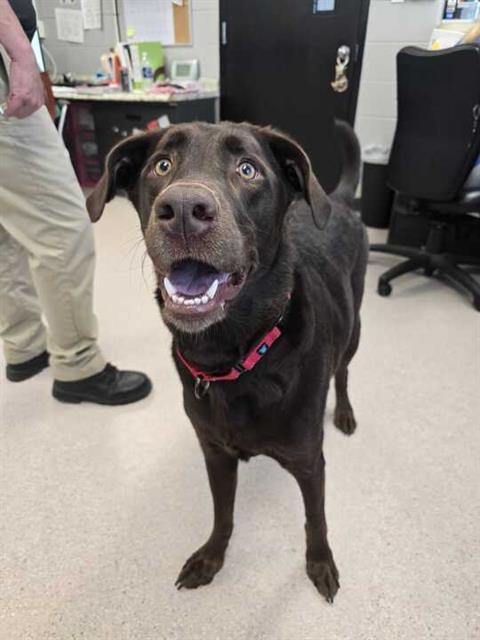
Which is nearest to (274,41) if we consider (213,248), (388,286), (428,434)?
(388,286)

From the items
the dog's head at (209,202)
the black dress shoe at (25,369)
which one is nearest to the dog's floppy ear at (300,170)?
the dog's head at (209,202)

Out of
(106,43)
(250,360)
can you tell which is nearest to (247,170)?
(250,360)

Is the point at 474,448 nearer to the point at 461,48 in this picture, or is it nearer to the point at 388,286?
the point at 388,286

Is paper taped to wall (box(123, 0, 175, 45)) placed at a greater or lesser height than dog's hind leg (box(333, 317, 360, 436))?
greater

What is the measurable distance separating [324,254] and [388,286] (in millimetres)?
1348

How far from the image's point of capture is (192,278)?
2.58 ft

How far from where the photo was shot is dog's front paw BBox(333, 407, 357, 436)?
4.93 feet

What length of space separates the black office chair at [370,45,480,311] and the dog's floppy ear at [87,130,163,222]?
1626 mm

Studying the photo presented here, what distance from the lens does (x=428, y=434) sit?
1.50 m

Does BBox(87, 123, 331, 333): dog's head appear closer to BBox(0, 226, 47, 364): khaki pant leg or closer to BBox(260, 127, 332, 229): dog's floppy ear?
BBox(260, 127, 332, 229): dog's floppy ear

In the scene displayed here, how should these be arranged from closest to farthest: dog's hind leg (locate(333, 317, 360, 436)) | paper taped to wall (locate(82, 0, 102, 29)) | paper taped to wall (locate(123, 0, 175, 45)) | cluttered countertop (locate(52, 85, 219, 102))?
dog's hind leg (locate(333, 317, 360, 436))
cluttered countertop (locate(52, 85, 219, 102))
paper taped to wall (locate(123, 0, 175, 45))
paper taped to wall (locate(82, 0, 102, 29))

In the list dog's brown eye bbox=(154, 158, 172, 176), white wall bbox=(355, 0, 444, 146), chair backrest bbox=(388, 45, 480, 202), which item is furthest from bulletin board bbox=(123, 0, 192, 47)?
dog's brown eye bbox=(154, 158, 172, 176)

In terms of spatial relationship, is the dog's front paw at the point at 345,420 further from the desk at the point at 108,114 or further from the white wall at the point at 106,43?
the white wall at the point at 106,43

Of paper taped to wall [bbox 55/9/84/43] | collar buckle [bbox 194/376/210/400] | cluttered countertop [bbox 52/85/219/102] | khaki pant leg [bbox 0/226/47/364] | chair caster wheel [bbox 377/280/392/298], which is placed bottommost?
chair caster wheel [bbox 377/280/392/298]
